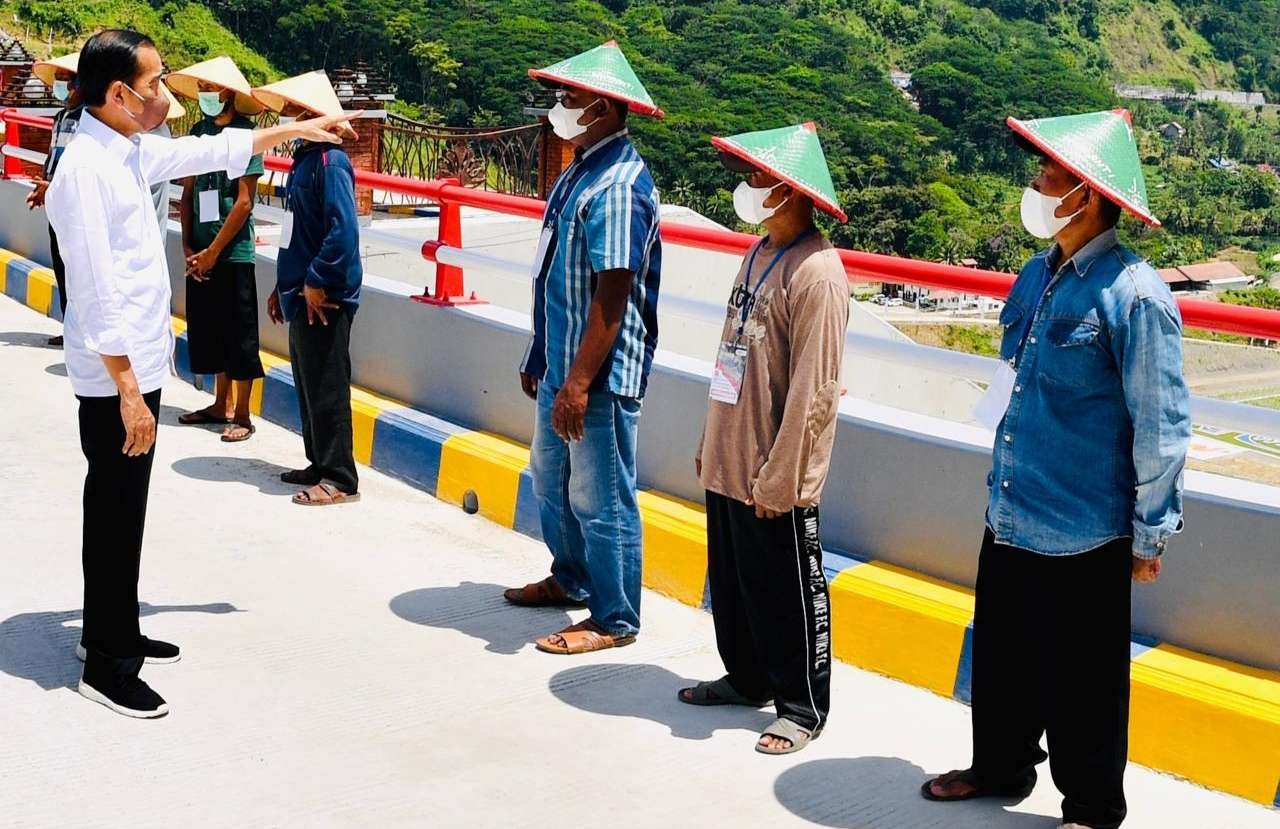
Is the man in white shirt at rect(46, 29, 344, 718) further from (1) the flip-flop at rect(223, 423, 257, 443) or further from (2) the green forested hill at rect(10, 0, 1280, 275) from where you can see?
(2) the green forested hill at rect(10, 0, 1280, 275)

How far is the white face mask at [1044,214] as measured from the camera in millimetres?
3273

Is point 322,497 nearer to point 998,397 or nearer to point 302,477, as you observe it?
point 302,477

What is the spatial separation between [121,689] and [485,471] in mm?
2203

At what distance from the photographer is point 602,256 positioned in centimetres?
428

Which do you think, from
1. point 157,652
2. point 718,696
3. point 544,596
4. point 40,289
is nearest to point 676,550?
point 544,596

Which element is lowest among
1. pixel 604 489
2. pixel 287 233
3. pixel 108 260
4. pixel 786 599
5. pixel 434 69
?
pixel 786 599

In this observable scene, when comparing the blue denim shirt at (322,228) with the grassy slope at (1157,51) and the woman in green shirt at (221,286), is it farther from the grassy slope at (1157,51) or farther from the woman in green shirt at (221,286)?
the grassy slope at (1157,51)

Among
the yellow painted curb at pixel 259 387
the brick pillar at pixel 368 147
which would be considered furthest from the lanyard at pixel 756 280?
the brick pillar at pixel 368 147

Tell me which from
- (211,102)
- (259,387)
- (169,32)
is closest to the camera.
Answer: (211,102)

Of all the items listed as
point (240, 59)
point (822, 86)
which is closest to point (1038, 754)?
point (240, 59)

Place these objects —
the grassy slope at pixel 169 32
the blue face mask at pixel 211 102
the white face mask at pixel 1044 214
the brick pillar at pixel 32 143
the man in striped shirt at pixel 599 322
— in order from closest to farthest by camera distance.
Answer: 1. the white face mask at pixel 1044 214
2. the man in striped shirt at pixel 599 322
3. the blue face mask at pixel 211 102
4. the brick pillar at pixel 32 143
5. the grassy slope at pixel 169 32

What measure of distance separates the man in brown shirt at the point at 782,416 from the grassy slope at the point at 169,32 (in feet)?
197

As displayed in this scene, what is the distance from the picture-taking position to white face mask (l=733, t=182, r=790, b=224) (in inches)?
151

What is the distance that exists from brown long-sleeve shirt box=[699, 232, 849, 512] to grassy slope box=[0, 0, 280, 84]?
6006cm
